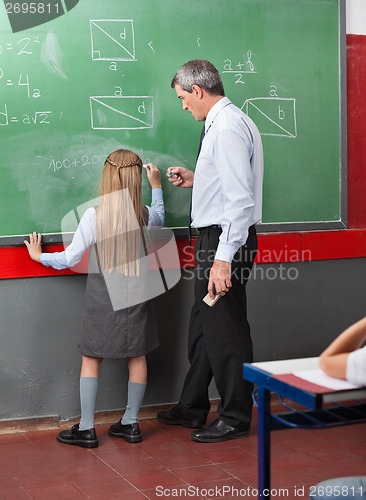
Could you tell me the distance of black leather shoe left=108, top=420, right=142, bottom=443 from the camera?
3803 millimetres

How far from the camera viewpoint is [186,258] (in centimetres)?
420

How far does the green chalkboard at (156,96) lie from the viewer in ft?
12.6

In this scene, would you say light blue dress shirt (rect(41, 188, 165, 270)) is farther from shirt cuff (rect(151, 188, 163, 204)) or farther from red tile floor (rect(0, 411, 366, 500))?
red tile floor (rect(0, 411, 366, 500))

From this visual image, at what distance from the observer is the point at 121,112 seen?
13.1 feet

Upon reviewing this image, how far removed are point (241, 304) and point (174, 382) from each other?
2.20 ft

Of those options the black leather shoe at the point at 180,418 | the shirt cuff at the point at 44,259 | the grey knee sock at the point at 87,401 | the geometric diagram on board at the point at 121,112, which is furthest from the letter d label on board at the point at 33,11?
the black leather shoe at the point at 180,418

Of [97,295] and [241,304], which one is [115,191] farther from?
[241,304]

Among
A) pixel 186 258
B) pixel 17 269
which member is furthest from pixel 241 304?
pixel 17 269

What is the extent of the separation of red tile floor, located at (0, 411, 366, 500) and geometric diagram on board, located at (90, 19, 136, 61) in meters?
1.78

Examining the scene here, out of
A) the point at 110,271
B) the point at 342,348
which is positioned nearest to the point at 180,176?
the point at 110,271

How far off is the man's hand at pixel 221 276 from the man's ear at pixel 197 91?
0.75m

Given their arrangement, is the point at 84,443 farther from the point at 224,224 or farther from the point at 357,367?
the point at 357,367

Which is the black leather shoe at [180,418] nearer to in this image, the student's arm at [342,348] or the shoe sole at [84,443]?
the shoe sole at [84,443]

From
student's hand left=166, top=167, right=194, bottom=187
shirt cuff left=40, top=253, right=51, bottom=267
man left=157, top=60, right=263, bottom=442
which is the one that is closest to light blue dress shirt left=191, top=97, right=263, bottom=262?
man left=157, top=60, right=263, bottom=442
